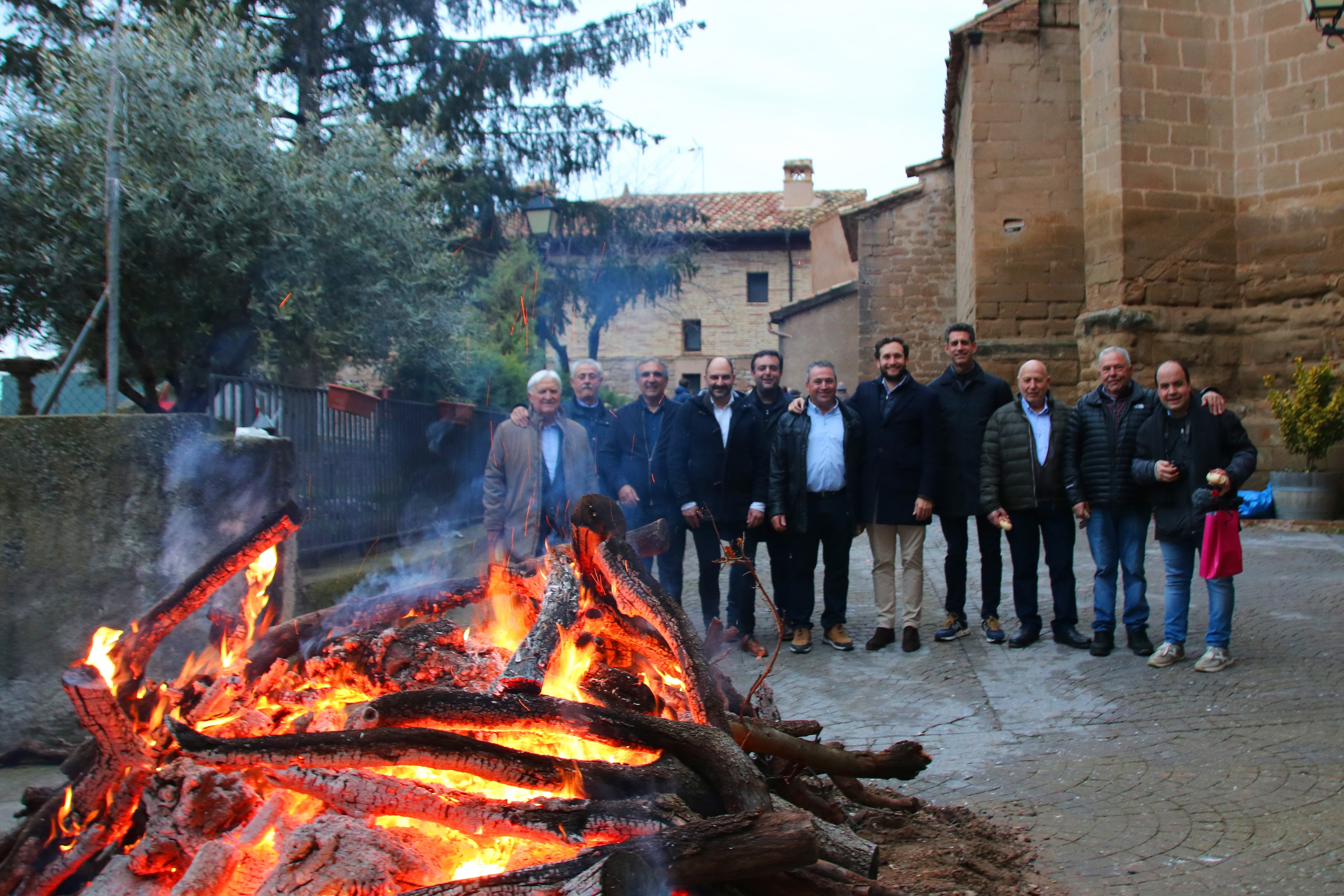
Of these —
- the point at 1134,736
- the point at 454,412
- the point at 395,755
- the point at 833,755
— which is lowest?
the point at 1134,736

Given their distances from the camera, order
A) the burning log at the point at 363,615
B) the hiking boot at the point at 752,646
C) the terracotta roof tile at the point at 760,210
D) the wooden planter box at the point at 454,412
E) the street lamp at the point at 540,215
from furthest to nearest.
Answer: the terracotta roof tile at the point at 760,210 < the street lamp at the point at 540,215 < the wooden planter box at the point at 454,412 < the hiking boot at the point at 752,646 < the burning log at the point at 363,615

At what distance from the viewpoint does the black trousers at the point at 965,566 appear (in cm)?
643

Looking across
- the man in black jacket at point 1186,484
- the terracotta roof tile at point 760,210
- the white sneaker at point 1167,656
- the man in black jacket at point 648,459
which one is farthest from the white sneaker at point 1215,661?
the terracotta roof tile at point 760,210

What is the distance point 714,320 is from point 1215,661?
1379 inches

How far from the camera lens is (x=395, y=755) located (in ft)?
8.26

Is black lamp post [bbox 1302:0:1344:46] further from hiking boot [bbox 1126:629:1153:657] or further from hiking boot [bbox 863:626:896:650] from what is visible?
hiking boot [bbox 863:626:896:650]

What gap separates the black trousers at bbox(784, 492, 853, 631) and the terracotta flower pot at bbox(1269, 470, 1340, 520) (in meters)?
7.12

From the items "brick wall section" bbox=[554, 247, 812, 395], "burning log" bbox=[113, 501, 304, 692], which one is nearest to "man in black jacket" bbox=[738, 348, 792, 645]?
"burning log" bbox=[113, 501, 304, 692]

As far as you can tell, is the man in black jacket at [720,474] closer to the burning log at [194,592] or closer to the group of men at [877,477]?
the group of men at [877,477]

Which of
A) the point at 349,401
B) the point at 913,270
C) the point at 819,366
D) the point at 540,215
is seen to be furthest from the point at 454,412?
the point at 913,270

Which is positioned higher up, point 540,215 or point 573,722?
point 540,215

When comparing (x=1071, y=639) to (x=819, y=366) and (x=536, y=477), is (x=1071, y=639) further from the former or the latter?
(x=536, y=477)

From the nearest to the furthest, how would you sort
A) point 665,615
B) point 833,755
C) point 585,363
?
point 833,755
point 665,615
point 585,363

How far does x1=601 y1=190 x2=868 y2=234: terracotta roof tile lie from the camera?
37.5m
